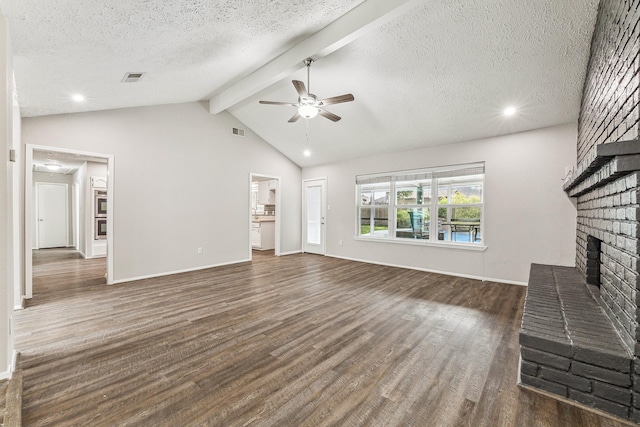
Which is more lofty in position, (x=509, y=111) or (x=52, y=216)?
(x=509, y=111)

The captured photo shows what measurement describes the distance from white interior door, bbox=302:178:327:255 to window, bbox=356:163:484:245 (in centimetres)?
109

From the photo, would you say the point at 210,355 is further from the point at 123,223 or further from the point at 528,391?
the point at 123,223

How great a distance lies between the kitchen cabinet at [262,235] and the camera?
797 centimetres

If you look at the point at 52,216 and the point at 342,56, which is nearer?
the point at 342,56

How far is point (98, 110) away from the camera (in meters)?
4.21

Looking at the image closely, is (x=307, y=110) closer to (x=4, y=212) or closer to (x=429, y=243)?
(x=4, y=212)

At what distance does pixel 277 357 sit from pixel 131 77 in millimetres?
3480

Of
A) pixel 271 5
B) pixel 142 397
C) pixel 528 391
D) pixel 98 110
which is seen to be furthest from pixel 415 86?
pixel 98 110

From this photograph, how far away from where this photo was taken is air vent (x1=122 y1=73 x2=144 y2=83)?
318 cm

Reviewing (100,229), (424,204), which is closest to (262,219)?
(100,229)

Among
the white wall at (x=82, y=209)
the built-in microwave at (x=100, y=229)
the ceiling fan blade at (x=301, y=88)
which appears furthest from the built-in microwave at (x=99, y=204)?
the ceiling fan blade at (x=301, y=88)

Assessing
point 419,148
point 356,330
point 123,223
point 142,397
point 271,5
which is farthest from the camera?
point 419,148

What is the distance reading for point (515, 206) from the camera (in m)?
4.39

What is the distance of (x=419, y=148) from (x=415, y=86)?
1.80m
